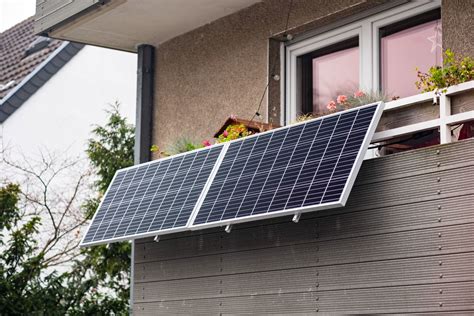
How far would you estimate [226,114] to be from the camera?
11.0 metres

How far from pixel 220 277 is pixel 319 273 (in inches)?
48.8

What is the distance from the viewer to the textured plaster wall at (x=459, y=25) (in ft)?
27.2

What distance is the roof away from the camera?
22719 millimetres

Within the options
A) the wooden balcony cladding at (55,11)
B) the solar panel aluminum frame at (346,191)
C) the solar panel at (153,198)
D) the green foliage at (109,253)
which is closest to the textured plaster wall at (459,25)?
the solar panel aluminum frame at (346,191)

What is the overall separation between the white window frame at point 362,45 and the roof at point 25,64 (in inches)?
520

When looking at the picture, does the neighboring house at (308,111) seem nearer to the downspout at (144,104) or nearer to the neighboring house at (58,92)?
the downspout at (144,104)

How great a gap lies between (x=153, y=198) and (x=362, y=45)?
7.86ft

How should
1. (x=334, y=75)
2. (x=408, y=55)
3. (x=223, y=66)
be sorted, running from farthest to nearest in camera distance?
(x=223, y=66)
(x=334, y=75)
(x=408, y=55)

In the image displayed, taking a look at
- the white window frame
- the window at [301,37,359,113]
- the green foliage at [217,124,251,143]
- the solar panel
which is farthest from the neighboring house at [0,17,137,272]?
the green foliage at [217,124,251,143]

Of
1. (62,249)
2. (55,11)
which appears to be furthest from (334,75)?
(62,249)

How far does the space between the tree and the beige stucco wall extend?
4470 mm

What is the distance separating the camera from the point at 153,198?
31.2ft

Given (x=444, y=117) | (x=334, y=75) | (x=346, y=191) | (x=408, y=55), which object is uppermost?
(x=334, y=75)

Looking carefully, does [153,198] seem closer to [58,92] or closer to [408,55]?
[408,55]
